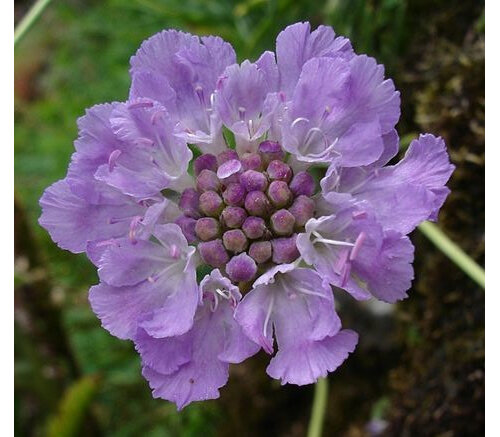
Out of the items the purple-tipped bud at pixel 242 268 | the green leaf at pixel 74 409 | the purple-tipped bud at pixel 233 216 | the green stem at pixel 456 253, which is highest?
the purple-tipped bud at pixel 233 216

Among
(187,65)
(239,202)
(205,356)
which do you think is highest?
(187,65)

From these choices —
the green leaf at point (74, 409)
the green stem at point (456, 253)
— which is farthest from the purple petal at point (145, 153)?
the green leaf at point (74, 409)

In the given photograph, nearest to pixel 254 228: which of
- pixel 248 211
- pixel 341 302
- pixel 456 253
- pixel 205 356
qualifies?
pixel 248 211

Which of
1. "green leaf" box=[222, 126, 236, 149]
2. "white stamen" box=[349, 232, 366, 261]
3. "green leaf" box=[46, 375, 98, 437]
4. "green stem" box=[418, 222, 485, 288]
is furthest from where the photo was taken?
"green leaf" box=[46, 375, 98, 437]

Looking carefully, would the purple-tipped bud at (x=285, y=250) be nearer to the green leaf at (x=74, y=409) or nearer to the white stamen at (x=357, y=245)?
the white stamen at (x=357, y=245)

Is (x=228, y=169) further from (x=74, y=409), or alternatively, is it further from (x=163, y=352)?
(x=74, y=409)

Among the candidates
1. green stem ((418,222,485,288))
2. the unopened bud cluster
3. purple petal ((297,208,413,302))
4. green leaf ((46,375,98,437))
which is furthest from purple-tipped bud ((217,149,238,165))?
green leaf ((46,375,98,437))

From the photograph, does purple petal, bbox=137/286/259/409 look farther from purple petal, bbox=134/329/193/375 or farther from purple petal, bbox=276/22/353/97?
purple petal, bbox=276/22/353/97
